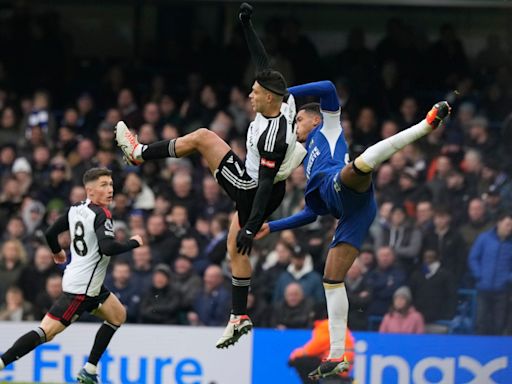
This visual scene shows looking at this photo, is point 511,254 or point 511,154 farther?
point 511,154

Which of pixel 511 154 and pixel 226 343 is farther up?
pixel 511 154

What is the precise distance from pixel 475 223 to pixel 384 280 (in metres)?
1.28

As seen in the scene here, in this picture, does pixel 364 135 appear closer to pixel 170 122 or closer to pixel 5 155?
pixel 170 122

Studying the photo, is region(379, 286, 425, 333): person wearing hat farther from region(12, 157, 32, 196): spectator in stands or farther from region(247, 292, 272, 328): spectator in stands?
region(12, 157, 32, 196): spectator in stands

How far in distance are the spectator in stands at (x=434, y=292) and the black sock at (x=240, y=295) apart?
3.99 m

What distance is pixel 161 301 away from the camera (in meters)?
14.8

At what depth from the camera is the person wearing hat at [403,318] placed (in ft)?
47.1

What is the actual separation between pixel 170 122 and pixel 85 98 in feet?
4.40

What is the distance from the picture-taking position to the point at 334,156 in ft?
36.8

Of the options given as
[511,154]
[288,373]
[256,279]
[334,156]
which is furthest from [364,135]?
[334,156]

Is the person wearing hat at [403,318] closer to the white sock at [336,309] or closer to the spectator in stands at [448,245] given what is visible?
the spectator in stands at [448,245]

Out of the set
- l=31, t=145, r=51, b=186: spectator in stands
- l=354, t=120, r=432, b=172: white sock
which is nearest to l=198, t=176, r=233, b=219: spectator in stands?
l=31, t=145, r=51, b=186: spectator in stands

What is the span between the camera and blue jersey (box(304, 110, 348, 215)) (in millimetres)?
11172

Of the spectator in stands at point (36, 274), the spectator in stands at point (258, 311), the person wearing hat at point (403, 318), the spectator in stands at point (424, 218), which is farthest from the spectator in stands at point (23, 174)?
the person wearing hat at point (403, 318)
